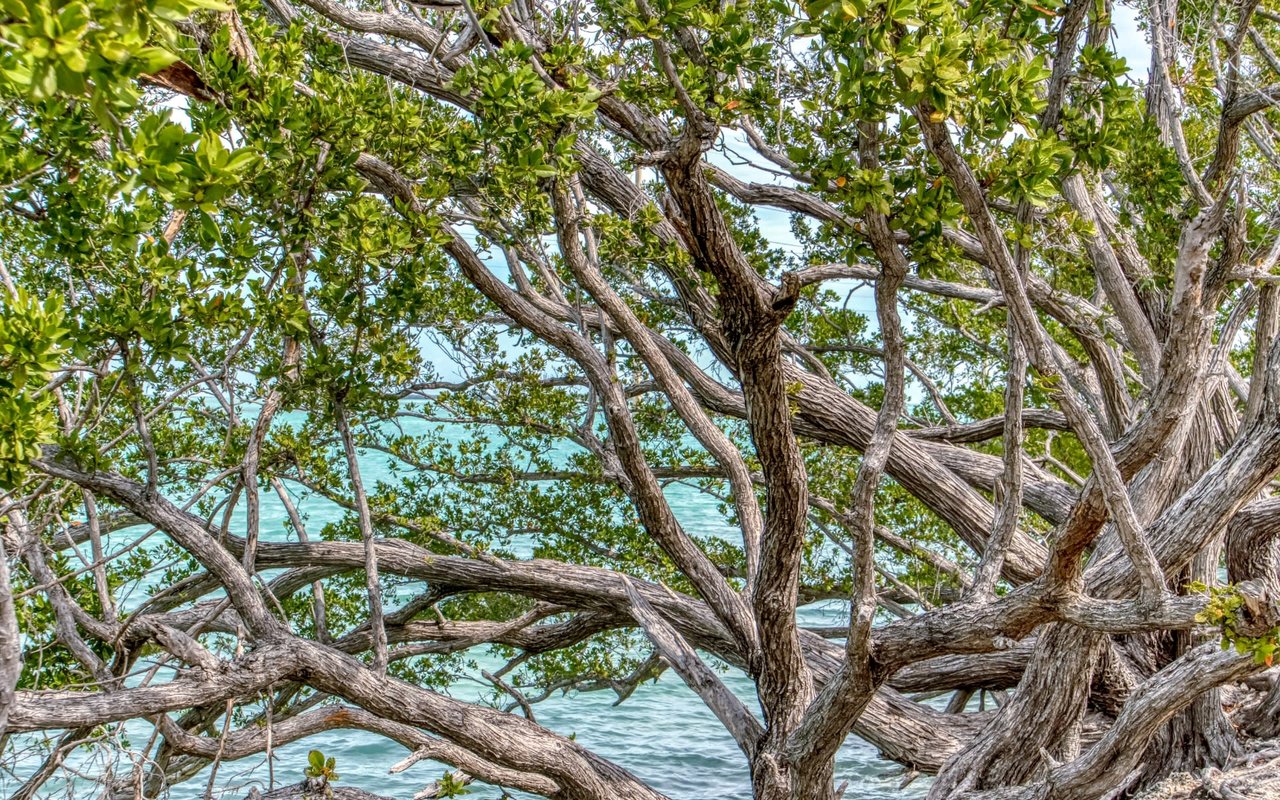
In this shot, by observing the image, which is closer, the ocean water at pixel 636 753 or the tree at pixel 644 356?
the tree at pixel 644 356

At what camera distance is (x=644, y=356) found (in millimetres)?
5051

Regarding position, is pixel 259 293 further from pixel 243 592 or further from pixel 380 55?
pixel 380 55

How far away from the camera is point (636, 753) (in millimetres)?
11055

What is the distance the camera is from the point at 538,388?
22.2 feet

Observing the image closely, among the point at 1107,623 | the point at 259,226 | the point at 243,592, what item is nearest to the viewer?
the point at 1107,623

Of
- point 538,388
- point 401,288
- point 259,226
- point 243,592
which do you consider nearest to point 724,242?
point 401,288

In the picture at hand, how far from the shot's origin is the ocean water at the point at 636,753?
9703 mm

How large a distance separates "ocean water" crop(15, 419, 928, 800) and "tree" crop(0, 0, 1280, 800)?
232 centimetres

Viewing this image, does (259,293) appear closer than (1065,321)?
Yes

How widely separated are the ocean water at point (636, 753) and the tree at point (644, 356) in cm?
232

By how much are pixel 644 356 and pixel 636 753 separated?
23.8ft

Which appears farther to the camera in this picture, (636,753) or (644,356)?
(636,753)

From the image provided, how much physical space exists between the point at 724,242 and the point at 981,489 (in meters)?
3.71

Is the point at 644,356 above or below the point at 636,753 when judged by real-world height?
above
